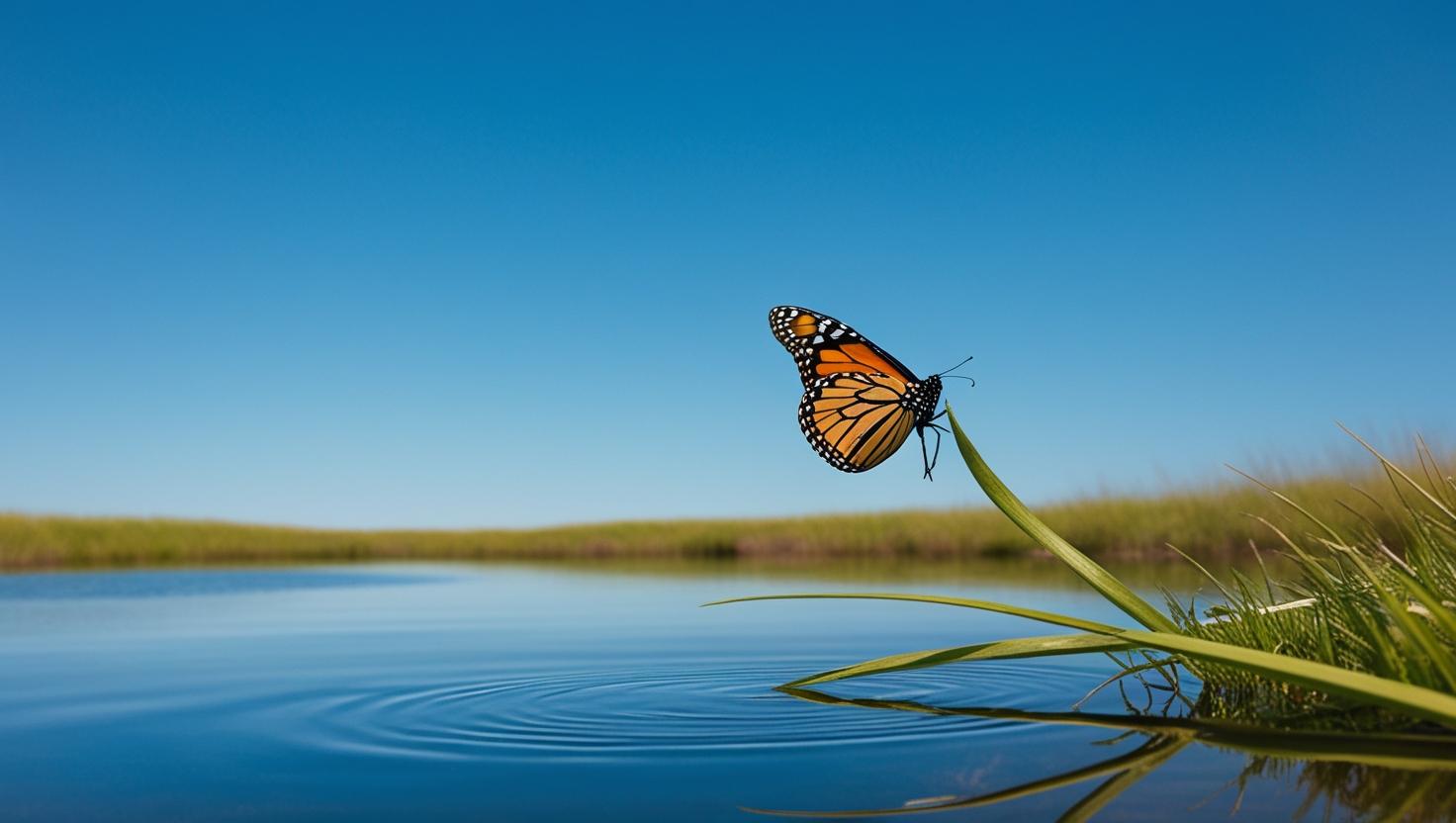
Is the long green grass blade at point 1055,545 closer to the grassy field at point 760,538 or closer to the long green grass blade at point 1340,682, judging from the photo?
the long green grass blade at point 1340,682

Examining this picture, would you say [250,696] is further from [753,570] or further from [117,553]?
[117,553]

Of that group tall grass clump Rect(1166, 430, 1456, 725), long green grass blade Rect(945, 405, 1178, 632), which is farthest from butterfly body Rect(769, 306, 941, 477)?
tall grass clump Rect(1166, 430, 1456, 725)

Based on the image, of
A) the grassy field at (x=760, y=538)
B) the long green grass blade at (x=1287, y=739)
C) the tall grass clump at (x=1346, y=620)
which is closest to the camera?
the long green grass blade at (x=1287, y=739)

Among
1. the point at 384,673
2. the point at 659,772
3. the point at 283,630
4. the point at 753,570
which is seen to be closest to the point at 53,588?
the point at 283,630

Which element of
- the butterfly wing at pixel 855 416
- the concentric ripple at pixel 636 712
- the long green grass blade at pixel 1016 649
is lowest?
the concentric ripple at pixel 636 712

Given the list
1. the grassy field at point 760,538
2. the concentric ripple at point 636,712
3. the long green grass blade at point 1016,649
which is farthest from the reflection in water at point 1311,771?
the grassy field at point 760,538

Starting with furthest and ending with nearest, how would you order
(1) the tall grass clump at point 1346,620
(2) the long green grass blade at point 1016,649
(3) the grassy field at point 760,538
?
(3) the grassy field at point 760,538 → (2) the long green grass blade at point 1016,649 → (1) the tall grass clump at point 1346,620

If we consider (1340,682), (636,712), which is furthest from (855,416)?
(1340,682)
